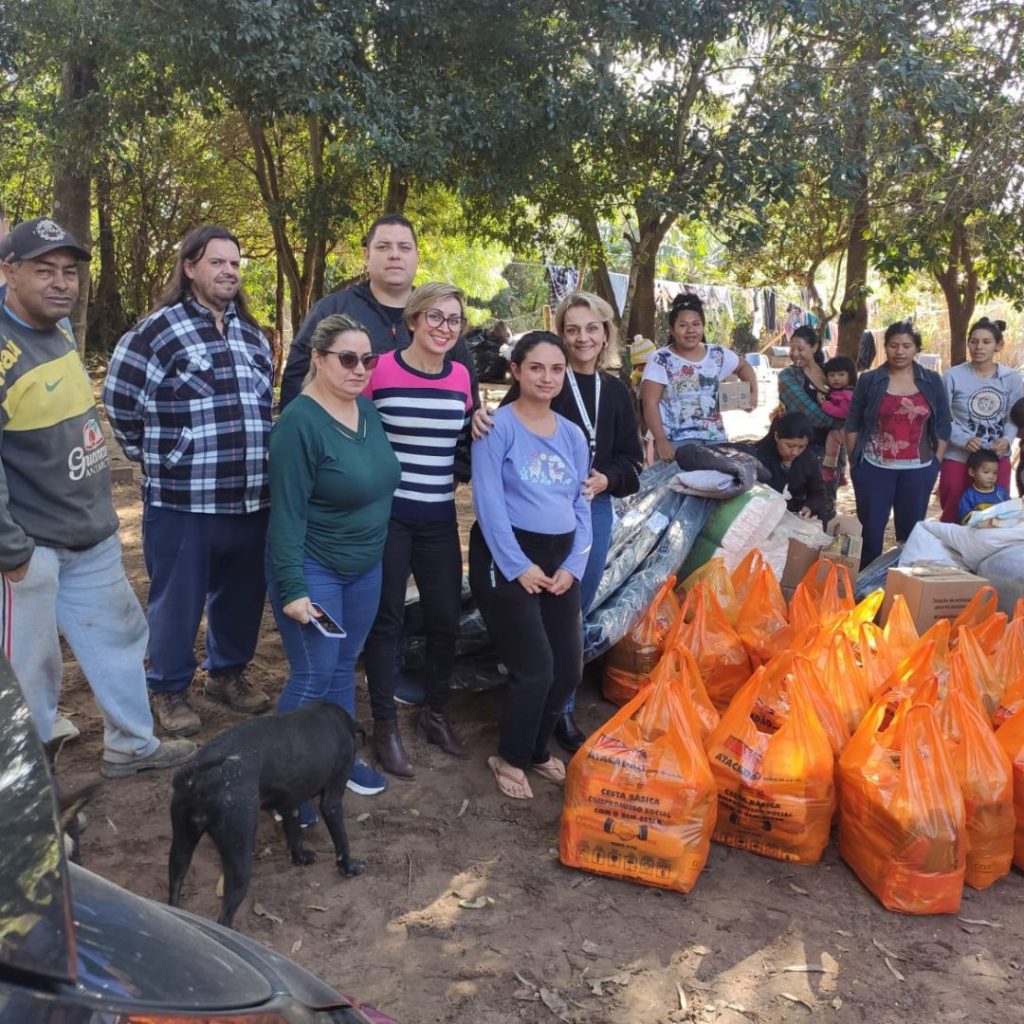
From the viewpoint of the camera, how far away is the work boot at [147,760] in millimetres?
3555

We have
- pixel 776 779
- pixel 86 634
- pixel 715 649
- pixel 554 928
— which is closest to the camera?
pixel 554 928

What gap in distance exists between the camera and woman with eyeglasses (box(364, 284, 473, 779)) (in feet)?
11.3

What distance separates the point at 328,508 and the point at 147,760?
4.14 feet

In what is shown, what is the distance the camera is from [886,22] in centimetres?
750

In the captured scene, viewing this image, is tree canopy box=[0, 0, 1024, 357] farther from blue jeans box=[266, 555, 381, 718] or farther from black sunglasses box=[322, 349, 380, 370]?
blue jeans box=[266, 555, 381, 718]

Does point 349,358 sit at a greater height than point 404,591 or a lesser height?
greater

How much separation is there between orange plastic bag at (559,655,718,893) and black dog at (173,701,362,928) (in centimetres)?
77

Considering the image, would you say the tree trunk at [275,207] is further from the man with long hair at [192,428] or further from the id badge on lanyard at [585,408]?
the id badge on lanyard at [585,408]

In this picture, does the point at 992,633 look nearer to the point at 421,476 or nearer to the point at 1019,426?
the point at 421,476

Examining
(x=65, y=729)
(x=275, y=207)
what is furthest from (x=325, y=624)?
(x=275, y=207)

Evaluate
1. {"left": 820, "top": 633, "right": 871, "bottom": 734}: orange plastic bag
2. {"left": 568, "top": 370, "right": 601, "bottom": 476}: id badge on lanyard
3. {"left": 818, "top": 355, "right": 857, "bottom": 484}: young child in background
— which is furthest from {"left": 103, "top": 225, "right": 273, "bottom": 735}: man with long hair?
{"left": 818, "top": 355, "right": 857, "bottom": 484}: young child in background

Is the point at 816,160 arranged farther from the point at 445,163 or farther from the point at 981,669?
the point at 981,669

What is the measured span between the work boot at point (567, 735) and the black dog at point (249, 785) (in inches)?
48.2

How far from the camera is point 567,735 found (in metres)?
4.03
